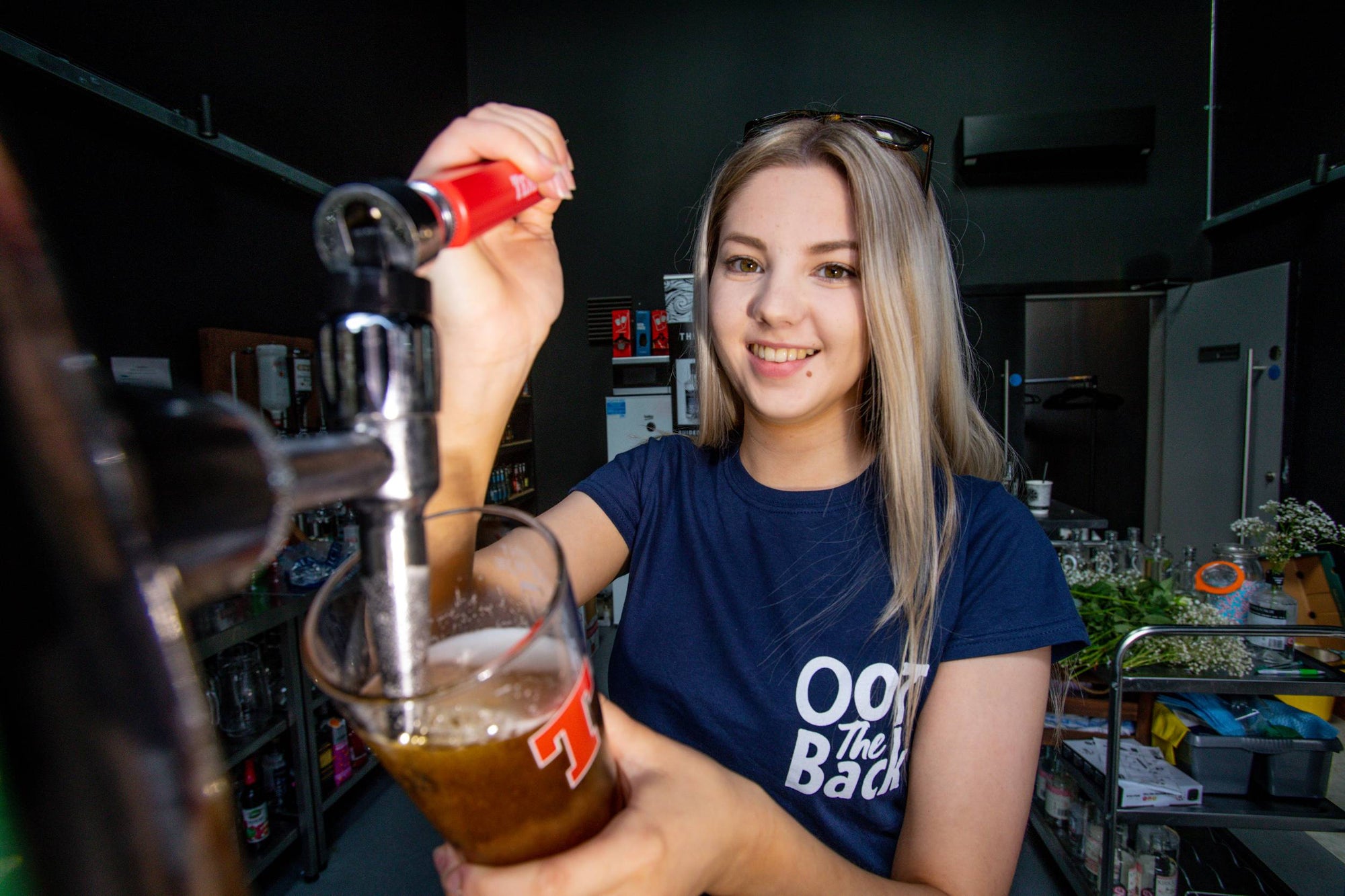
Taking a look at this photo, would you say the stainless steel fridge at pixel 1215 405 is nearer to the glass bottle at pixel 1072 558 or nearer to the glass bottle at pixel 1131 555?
the glass bottle at pixel 1131 555

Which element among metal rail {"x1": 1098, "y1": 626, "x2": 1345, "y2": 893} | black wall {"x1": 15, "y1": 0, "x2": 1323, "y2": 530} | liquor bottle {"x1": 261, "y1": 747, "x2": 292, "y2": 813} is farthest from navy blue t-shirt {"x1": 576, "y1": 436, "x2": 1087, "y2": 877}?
black wall {"x1": 15, "y1": 0, "x2": 1323, "y2": 530}

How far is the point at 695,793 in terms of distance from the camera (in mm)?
525

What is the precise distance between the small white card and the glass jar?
3.66 meters

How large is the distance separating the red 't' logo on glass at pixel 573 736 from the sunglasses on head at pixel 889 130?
1.13 m

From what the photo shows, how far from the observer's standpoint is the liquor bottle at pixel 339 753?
9.83 feet

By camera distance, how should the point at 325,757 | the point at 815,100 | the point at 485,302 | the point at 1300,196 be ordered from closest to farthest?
the point at 485,302
the point at 325,757
the point at 1300,196
the point at 815,100

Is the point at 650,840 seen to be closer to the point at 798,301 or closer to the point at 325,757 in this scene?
the point at 798,301

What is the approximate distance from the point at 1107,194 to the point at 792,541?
5.70 meters

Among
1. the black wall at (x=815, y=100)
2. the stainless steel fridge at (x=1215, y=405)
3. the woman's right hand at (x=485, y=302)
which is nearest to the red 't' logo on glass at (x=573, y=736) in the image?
the woman's right hand at (x=485, y=302)

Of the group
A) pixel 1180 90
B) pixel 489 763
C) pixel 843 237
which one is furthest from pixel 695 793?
pixel 1180 90

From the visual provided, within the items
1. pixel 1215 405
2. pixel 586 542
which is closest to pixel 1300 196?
pixel 1215 405

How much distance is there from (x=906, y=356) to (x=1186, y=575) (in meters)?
2.08

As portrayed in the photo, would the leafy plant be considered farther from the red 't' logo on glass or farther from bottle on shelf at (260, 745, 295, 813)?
bottle on shelf at (260, 745, 295, 813)

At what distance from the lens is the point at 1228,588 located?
2.24 meters
